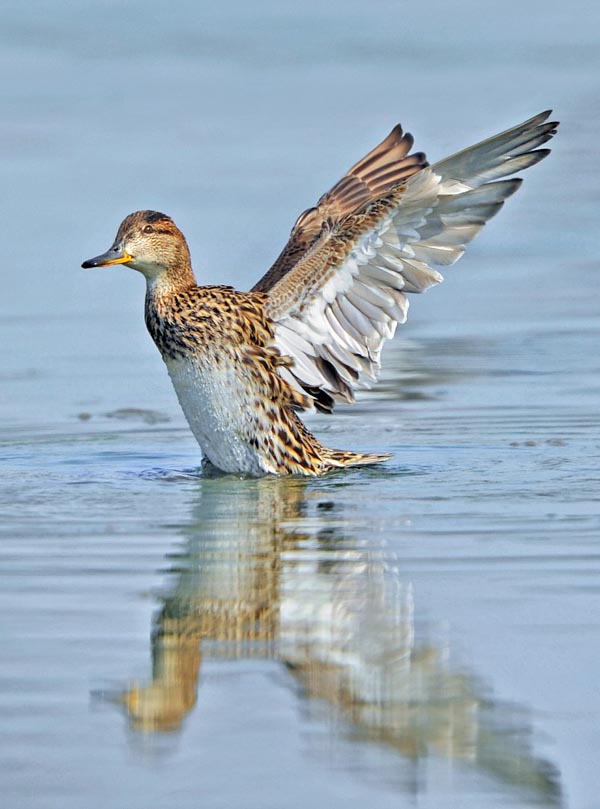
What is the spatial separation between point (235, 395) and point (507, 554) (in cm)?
275

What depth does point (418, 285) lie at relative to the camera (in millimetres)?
8320

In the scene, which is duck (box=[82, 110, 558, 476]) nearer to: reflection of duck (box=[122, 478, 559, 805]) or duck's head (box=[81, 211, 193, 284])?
duck's head (box=[81, 211, 193, 284])

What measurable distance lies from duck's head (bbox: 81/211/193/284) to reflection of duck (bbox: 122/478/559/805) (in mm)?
2065

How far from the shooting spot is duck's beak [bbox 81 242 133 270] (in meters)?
8.34

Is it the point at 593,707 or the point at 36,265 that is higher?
the point at 36,265

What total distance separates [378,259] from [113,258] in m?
1.29

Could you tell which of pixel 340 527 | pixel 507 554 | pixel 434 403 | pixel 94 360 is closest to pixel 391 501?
pixel 340 527

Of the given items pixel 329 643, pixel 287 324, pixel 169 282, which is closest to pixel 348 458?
pixel 287 324

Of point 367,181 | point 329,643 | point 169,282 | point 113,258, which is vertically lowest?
point 329,643

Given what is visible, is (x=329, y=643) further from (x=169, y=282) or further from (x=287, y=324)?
(x=169, y=282)

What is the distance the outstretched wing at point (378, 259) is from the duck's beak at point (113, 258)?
726 millimetres

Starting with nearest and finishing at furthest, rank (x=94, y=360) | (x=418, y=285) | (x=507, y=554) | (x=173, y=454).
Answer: (x=507, y=554) < (x=418, y=285) < (x=173, y=454) < (x=94, y=360)

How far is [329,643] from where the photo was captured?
488 cm

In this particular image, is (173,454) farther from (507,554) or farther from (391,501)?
(507,554)
